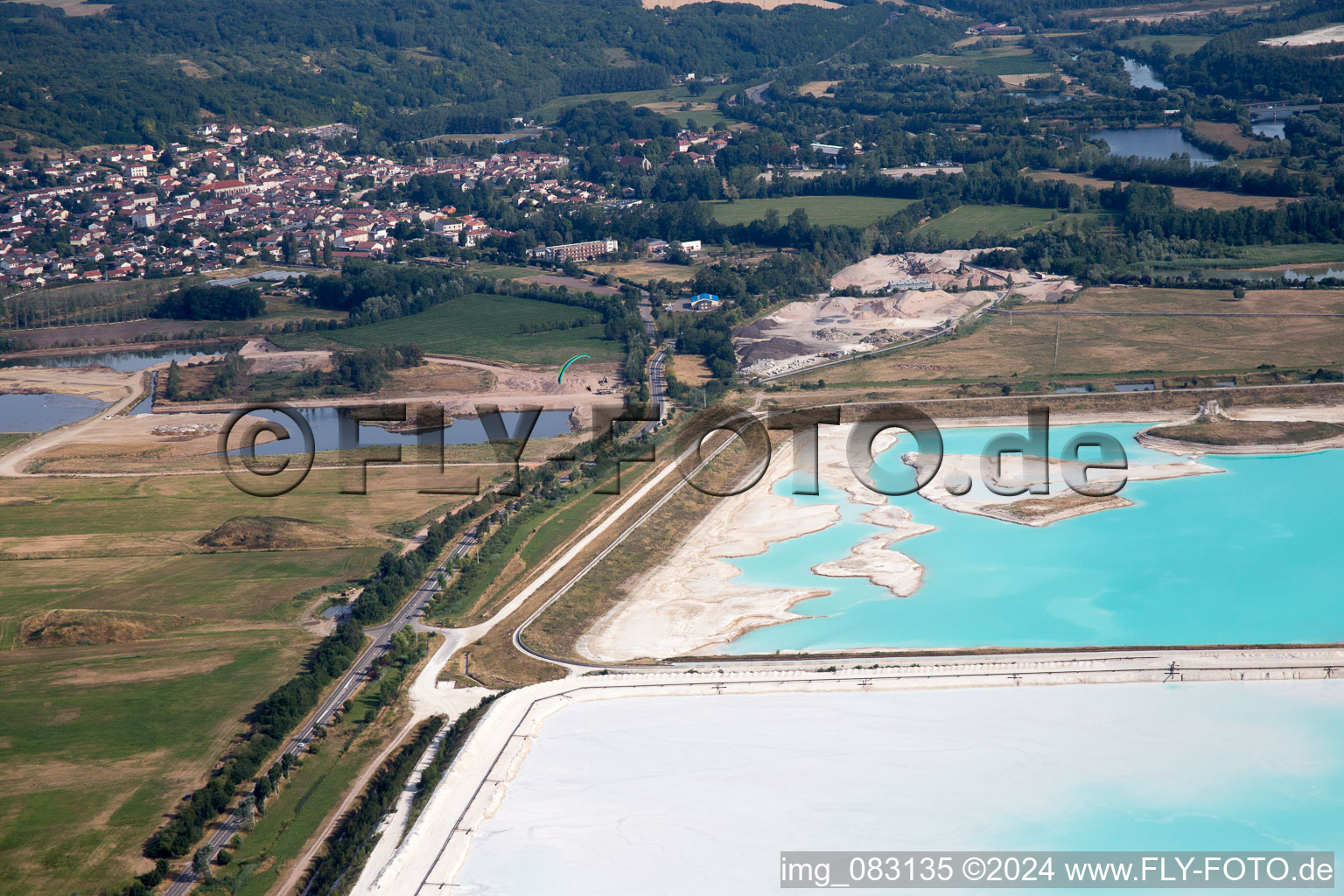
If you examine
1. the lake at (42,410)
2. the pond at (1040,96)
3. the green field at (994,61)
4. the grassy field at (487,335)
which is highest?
the green field at (994,61)

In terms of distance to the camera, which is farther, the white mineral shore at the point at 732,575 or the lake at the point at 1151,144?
the lake at the point at 1151,144

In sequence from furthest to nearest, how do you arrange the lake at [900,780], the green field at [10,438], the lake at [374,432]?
the green field at [10,438], the lake at [374,432], the lake at [900,780]

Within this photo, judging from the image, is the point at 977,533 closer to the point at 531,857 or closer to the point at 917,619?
the point at 917,619

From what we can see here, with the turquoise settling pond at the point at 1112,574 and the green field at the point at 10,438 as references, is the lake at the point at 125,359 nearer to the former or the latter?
the green field at the point at 10,438

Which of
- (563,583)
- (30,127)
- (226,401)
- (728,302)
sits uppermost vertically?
(30,127)

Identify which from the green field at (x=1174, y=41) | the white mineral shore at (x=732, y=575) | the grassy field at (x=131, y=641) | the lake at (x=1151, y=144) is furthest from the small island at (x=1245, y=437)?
the green field at (x=1174, y=41)

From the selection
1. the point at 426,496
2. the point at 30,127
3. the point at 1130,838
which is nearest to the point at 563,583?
the point at 426,496

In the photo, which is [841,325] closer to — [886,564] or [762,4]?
[886,564]
